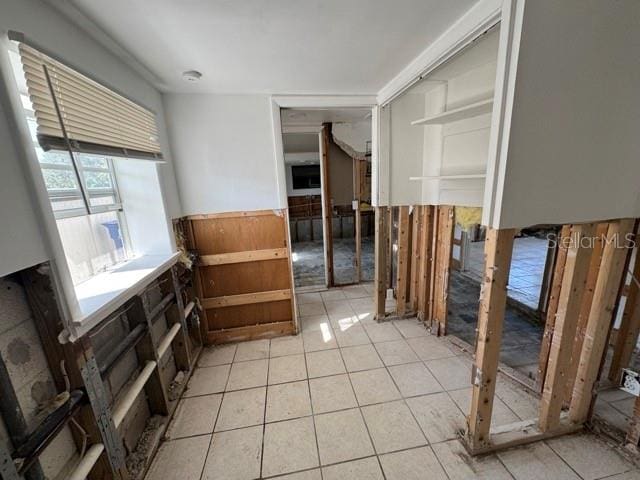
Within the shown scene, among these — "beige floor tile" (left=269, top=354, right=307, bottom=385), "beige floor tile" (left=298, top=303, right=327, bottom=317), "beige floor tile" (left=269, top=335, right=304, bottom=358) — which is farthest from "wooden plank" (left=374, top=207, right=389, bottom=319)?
"beige floor tile" (left=269, top=354, right=307, bottom=385)

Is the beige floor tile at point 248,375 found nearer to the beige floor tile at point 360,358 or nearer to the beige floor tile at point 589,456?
the beige floor tile at point 360,358

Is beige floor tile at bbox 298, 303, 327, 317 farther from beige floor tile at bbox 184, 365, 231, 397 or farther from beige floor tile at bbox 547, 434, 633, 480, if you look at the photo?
beige floor tile at bbox 547, 434, 633, 480

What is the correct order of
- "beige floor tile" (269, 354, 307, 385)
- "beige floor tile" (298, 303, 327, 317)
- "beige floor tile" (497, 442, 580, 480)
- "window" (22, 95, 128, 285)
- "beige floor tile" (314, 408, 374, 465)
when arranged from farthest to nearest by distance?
"beige floor tile" (298, 303, 327, 317), "beige floor tile" (269, 354, 307, 385), "beige floor tile" (314, 408, 374, 465), "beige floor tile" (497, 442, 580, 480), "window" (22, 95, 128, 285)

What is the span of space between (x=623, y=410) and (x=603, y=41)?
2.19 meters

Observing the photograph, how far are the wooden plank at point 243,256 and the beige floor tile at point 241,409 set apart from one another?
1.11 metres

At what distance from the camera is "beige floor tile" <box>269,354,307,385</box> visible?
81.2 inches

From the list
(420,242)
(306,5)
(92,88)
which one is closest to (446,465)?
(420,242)

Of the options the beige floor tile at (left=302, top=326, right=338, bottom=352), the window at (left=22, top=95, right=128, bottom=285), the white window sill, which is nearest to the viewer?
the white window sill

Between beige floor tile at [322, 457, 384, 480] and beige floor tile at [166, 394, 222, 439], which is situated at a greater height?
beige floor tile at [322, 457, 384, 480]

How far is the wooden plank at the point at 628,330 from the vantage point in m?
1.53

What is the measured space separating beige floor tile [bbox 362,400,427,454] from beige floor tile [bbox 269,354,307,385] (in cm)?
61

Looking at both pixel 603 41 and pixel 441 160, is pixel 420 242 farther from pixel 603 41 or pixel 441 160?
pixel 603 41

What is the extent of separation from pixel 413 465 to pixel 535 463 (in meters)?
0.67

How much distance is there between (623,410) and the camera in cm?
163
